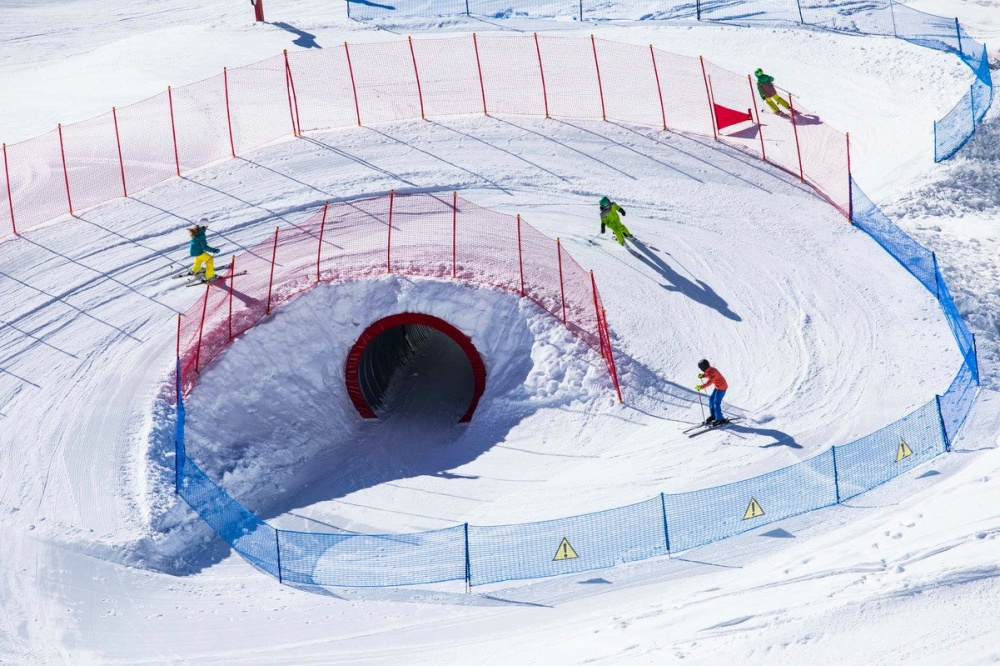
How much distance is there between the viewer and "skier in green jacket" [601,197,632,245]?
2820cm

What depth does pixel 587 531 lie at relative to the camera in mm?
20625

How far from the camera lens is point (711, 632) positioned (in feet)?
57.9

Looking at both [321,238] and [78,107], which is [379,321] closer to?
[321,238]

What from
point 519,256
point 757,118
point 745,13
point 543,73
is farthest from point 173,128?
point 745,13

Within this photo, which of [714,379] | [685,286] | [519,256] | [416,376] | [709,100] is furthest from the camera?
[709,100]

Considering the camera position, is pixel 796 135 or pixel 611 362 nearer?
pixel 611 362

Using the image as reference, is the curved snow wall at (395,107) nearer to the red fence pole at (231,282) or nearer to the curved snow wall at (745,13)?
the curved snow wall at (745,13)

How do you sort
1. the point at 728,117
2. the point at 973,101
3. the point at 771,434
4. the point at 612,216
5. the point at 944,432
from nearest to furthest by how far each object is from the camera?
the point at 944,432 → the point at 771,434 → the point at 612,216 → the point at 973,101 → the point at 728,117

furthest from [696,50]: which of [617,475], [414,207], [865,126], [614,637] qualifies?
[614,637]

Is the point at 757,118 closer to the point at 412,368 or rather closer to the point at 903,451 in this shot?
the point at 412,368

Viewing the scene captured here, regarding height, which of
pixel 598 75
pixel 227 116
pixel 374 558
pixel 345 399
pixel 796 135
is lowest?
pixel 374 558

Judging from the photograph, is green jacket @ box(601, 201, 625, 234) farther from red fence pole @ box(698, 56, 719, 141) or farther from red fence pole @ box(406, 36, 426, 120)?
red fence pole @ box(406, 36, 426, 120)

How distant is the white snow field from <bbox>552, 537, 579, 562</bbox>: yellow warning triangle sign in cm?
38

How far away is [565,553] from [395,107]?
56.4 ft
